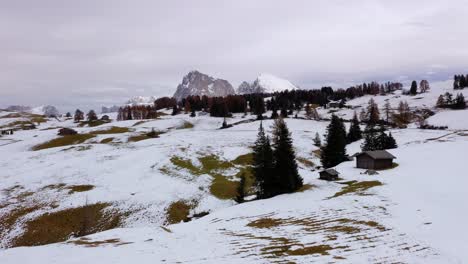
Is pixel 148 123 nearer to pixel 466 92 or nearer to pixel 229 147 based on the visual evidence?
pixel 229 147

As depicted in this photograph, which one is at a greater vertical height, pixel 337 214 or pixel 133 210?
pixel 337 214

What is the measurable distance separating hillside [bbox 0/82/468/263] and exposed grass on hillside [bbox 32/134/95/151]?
6.80ft

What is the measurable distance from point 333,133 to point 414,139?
1910 inches

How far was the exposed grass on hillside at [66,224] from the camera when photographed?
4087 cm

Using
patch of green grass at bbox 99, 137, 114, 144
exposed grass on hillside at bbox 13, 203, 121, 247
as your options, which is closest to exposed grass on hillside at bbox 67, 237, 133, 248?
exposed grass on hillside at bbox 13, 203, 121, 247

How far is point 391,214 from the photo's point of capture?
30.7m

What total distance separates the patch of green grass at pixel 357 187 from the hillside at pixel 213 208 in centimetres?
19

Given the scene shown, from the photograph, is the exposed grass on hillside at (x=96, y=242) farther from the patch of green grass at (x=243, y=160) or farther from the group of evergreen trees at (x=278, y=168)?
the patch of green grass at (x=243, y=160)

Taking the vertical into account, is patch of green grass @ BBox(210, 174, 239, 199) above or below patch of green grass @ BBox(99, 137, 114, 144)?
below

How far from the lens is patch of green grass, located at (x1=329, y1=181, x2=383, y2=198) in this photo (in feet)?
148

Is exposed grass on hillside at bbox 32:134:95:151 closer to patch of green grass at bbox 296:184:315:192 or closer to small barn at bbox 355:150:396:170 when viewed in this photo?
patch of green grass at bbox 296:184:315:192

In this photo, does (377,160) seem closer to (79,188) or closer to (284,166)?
(284,166)

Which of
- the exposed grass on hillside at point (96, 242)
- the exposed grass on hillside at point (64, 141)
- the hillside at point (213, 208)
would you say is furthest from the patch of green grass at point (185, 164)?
the exposed grass on hillside at point (64, 141)

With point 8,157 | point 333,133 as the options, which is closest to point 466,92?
point 333,133
